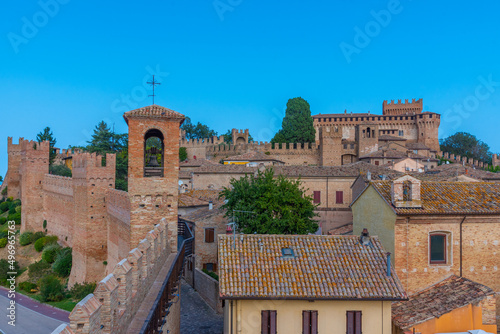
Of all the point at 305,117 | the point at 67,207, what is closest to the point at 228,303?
the point at 67,207

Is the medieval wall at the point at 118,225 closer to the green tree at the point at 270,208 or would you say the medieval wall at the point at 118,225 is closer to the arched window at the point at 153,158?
the arched window at the point at 153,158

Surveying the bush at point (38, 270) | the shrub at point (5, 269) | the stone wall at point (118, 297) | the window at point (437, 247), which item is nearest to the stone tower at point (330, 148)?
the bush at point (38, 270)

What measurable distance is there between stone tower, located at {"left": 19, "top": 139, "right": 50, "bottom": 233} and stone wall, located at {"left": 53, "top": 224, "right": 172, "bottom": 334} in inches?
1235

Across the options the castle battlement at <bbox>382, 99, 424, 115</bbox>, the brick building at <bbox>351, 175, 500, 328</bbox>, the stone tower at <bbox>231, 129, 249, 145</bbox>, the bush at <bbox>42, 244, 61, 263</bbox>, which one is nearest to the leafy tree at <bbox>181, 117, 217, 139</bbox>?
the stone tower at <bbox>231, 129, 249, 145</bbox>

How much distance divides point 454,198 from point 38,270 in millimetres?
28489

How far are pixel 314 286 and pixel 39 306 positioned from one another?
70.5 feet

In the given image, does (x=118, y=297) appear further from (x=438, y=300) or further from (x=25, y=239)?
(x=25, y=239)

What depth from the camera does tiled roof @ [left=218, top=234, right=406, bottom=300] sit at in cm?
1204

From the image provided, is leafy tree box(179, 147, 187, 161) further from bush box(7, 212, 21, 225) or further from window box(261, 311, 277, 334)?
window box(261, 311, 277, 334)

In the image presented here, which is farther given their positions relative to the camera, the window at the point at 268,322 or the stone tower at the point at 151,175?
the stone tower at the point at 151,175

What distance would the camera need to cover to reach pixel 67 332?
5.69 meters

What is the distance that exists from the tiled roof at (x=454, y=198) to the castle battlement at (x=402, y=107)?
60.3 m

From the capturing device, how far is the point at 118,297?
A: 27.1ft

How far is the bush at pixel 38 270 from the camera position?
31.0 metres
